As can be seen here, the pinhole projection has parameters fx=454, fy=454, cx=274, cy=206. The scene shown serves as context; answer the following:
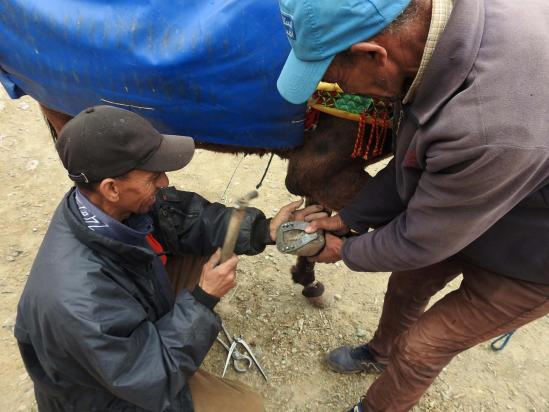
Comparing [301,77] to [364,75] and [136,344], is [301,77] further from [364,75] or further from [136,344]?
[136,344]

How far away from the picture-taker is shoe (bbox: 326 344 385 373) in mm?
2428

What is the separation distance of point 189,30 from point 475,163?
1.17m

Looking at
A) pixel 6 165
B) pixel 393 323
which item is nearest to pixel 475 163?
pixel 393 323

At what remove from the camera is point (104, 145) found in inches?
54.7

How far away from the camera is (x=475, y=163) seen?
3.38 ft

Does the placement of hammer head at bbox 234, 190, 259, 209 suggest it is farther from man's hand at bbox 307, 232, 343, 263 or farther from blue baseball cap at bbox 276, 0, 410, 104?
blue baseball cap at bbox 276, 0, 410, 104

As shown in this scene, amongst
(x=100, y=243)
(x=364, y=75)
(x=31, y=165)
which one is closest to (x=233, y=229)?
(x=100, y=243)

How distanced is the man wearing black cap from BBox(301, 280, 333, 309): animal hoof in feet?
3.74

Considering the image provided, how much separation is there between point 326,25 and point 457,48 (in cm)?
30

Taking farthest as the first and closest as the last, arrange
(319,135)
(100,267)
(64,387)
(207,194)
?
1. (207,194)
2. (319,135)
3. (64,387)
4. (100,267)

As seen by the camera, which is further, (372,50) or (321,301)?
(321,301)

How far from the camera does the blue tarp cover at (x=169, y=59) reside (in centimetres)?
167

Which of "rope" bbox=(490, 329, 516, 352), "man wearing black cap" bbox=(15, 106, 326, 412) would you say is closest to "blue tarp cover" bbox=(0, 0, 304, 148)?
"man wearing black cap" bbox=(15, 106, 326, 412)

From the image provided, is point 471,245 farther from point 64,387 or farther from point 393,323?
point 64,387
